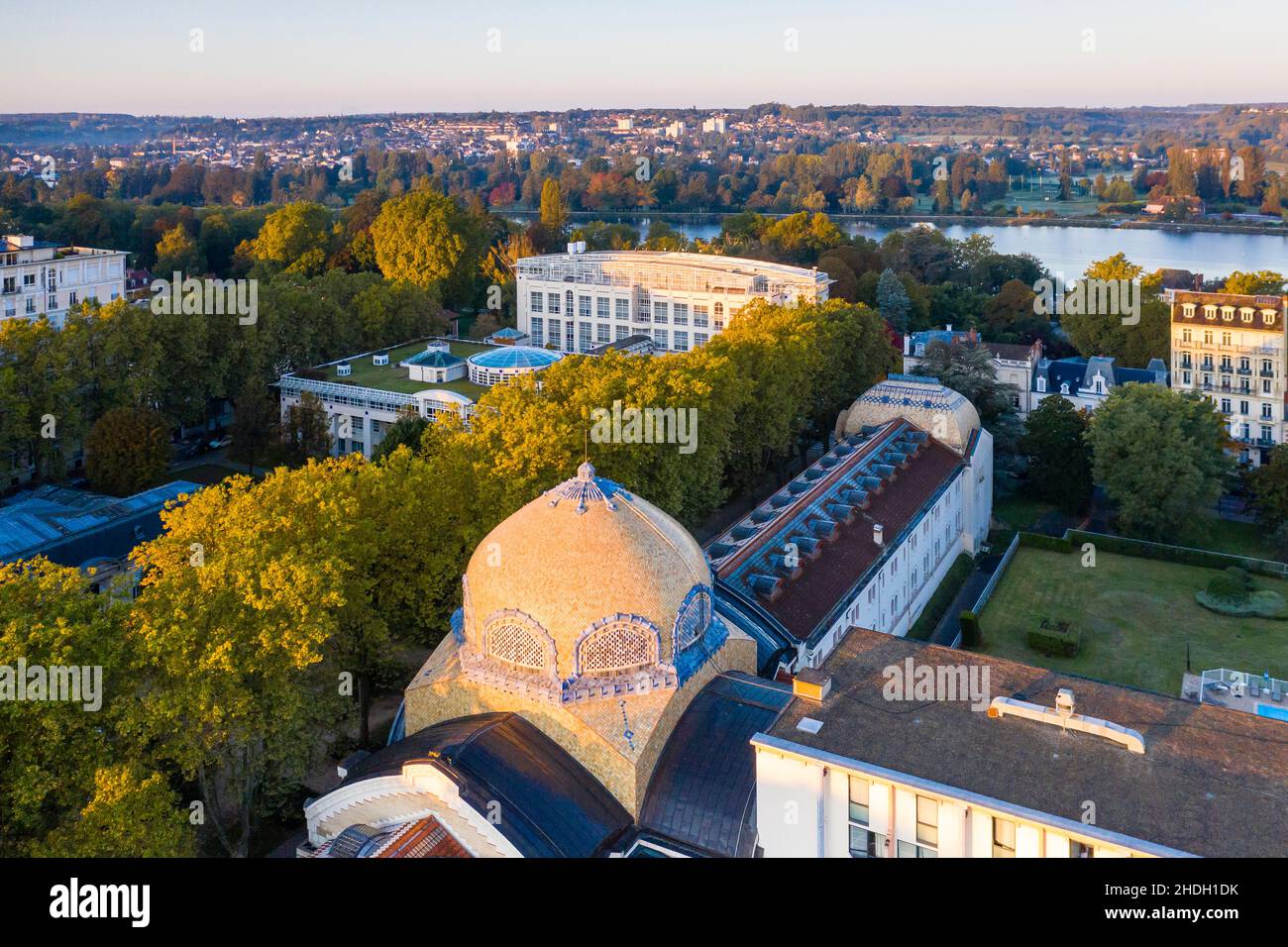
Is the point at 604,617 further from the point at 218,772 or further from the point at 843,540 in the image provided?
the point at 843,540

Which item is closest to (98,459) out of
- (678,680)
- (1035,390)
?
(678,680)

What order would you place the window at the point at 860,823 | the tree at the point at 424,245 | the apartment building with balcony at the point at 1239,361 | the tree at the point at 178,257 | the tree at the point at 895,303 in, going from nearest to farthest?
the window at the point at 860,823
the apartment building with balcony at the point at 1239,361
the tree at the point at 895,303
the tree at the point at 424,245
the tree at the point at 178,257

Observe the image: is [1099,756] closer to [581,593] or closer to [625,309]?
[581,593]

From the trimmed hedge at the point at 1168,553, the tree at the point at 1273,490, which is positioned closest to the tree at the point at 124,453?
the trimmed hedge at the point at 1168,553

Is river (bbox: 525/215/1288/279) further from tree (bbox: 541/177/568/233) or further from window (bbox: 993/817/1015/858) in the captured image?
window (bbox: 993/817/1015/858)

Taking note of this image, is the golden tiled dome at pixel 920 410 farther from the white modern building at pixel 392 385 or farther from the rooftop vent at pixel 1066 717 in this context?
the rooftop vent at pixel 1066 717

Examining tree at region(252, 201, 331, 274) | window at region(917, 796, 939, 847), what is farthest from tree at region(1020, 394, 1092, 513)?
tree at region(252, 201, 331, 274)
